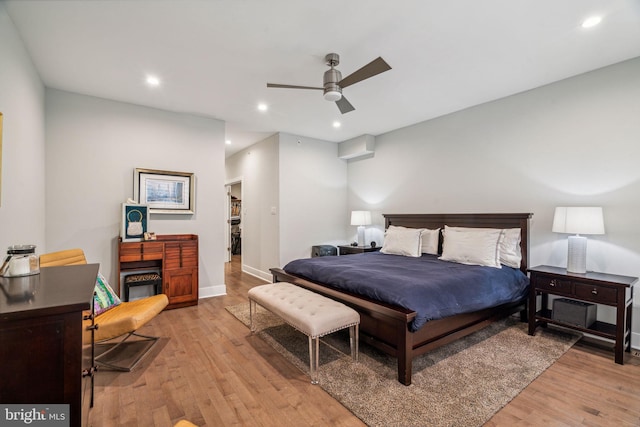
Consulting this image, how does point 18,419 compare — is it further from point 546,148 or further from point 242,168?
point 242,168

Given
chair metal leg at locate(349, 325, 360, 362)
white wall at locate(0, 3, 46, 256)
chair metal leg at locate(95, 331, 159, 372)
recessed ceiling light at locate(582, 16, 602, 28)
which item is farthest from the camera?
chair metal leg at locate(349, 325, 360, 362)

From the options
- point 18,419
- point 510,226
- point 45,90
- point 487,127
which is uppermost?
point 45,90

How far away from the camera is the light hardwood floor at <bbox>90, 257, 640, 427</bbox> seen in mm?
1845

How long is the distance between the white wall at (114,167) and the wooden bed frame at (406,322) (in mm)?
1656

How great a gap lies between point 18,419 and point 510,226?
4446mm

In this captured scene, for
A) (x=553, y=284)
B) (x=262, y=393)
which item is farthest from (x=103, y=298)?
(x=553, y=284)

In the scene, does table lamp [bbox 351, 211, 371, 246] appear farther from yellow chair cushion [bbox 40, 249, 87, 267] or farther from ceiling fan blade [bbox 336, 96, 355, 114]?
yellow chair cushion [bbox 40, 249, 87, 267]

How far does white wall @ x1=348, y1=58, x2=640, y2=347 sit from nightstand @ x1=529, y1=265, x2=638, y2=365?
0.23m

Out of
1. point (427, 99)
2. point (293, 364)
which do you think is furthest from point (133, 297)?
A: point (427, 99)

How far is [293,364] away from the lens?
98.3 inches

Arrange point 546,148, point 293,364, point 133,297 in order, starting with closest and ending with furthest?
point 293,364, point 546,148, point 133,297

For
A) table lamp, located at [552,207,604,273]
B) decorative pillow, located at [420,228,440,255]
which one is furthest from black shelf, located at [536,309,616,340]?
decorative pillow, located at [420,228,440,255]

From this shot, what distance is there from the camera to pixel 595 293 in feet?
8.77
